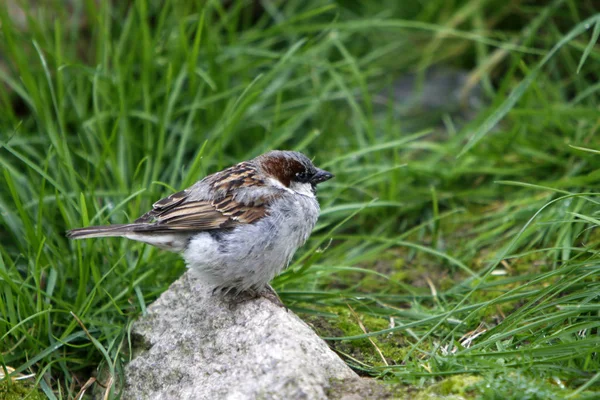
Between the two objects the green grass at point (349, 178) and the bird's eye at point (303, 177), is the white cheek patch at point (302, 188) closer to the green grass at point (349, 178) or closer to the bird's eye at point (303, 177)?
the bird's eye at point (303, 177)

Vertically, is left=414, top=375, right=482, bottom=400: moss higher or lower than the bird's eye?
lower

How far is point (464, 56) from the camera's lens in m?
7.31

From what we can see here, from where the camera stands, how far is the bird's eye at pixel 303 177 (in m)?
4.14

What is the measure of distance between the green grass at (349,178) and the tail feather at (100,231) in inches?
11.9

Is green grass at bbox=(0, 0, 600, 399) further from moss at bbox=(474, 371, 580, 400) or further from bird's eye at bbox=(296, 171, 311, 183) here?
bird's eye at bbox=(296, 171, 311, 183)

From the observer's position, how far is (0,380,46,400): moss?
3.58 m

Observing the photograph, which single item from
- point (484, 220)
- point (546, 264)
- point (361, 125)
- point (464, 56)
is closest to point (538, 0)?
point (464, 56)

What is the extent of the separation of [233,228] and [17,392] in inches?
54.2

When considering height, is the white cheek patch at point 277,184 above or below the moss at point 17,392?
above

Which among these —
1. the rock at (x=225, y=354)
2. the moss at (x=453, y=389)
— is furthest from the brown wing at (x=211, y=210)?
the moss at (x=453, y=389)

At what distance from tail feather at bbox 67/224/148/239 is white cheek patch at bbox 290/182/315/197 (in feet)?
3.06

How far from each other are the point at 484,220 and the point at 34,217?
10.3 feet

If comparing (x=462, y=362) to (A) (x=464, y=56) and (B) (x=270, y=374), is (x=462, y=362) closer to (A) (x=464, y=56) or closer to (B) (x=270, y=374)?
(B) (x=270, y=374)

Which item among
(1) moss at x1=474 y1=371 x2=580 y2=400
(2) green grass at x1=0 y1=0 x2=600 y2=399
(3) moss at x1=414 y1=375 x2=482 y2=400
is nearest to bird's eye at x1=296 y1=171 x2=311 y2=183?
(2) green grass at x1=0 y1=0 x2=600 y2=399
